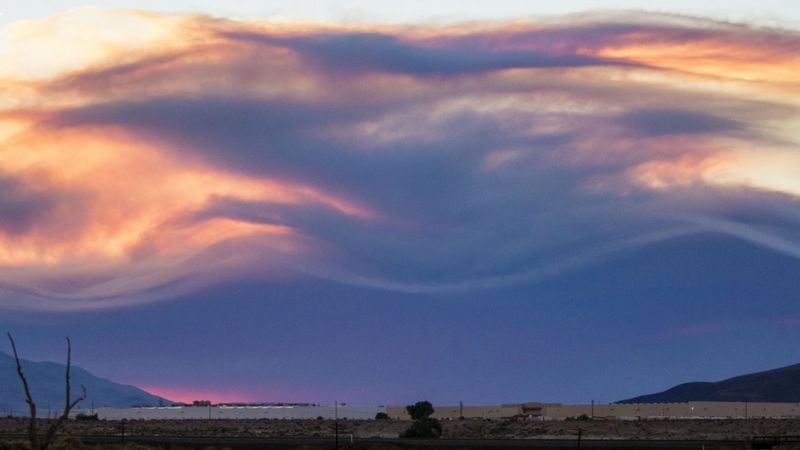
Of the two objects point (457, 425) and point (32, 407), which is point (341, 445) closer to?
point (32, 407)

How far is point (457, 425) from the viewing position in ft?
484

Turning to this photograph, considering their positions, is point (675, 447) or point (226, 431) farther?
point (226, 431)

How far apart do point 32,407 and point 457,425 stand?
118157 mm

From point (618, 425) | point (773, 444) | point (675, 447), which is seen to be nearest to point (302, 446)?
point (675, 447)

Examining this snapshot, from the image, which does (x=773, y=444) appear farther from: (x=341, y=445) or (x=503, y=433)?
(x=503, y=433)

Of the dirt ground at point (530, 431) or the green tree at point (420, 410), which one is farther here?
the green tree at point (420, 410)

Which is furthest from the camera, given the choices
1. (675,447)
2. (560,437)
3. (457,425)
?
(457,425)

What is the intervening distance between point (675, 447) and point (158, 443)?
3579 centimetres

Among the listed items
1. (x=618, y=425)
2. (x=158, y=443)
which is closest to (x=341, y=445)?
Result: (x=158, y=443)

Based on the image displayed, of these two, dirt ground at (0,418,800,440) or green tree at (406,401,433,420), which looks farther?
green tree at (406,401,433,420)

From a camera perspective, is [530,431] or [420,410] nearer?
[530,431]

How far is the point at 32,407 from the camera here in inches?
1267

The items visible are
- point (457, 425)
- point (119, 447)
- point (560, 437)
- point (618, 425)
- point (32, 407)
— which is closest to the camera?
point (32, 407)

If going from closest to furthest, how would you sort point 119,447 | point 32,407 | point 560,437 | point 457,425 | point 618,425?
1. point 32,407
2. point 119,447
3. point 560,437
4. point 618,425
5. point 457,425
